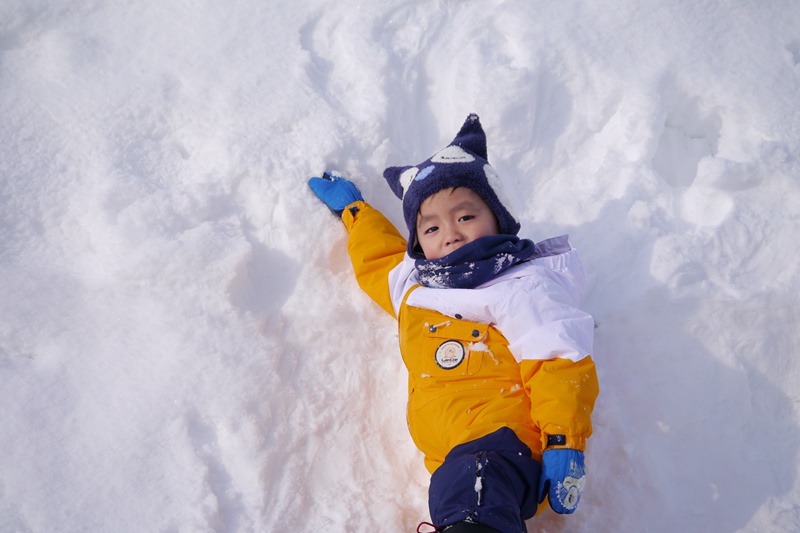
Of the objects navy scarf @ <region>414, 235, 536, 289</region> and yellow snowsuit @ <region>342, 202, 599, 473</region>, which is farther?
navy scarf @ <region>414, 235, 536, 289</region>

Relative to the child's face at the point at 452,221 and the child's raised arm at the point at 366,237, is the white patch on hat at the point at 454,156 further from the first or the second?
the child's raised arm at the point at 366,237

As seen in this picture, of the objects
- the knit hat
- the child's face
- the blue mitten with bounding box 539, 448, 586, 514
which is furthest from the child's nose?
the blue mitten with bounding box 539, 448, 586, 514

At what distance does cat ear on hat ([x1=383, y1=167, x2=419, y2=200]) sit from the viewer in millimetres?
2371

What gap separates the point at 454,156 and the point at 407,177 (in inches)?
8.4

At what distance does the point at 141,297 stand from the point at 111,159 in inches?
26.7

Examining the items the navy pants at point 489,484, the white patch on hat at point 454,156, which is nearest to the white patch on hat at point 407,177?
the white patch on hat at point 454,156

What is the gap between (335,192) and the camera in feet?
8.36

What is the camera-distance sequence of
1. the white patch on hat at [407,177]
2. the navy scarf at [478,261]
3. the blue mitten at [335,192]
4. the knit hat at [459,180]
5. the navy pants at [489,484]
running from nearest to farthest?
1. the navy pants at [489,484]
2. the navy scarf at [478,261]
3. the knit hat at [459,180]
4. the white patch on hat at [407,177]
5. the blue mitten at [335,192]

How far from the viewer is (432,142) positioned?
2.92m

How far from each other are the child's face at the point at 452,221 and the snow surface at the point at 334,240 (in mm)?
398

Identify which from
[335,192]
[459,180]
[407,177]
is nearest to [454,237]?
[459,180]

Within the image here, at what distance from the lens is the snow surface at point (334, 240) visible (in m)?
2.00

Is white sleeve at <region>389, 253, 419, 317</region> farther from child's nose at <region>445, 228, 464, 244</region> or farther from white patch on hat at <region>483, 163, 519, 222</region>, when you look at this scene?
white patch on hat at <region>483, 163, 519, 222</region>

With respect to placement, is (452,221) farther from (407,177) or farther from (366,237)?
(366,237)
